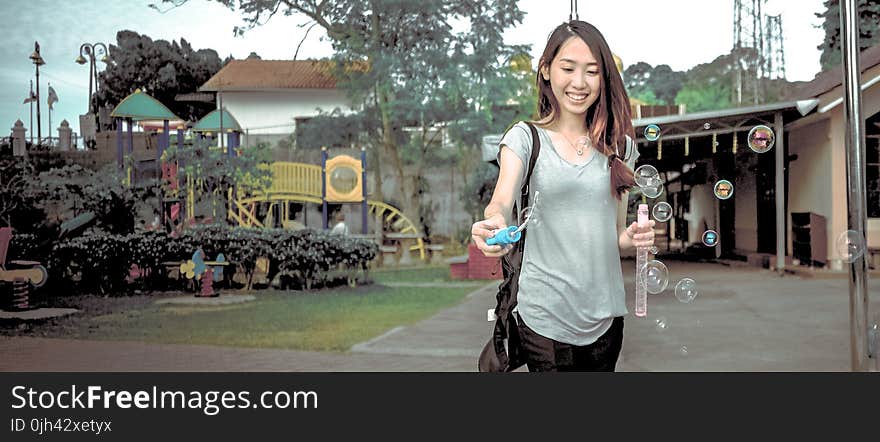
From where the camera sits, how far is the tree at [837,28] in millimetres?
4586

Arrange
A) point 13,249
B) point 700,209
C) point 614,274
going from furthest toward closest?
point 700,209, point 13,249, point 614,274

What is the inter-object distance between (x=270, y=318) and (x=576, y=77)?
3046mm

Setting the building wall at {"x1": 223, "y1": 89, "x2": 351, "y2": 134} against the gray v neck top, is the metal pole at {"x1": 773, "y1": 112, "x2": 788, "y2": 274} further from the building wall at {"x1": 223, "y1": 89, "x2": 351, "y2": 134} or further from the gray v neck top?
the gray v neck top

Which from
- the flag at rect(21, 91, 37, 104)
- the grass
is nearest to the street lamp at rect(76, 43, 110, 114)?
the flag at rect(21, 91, 37, 104)

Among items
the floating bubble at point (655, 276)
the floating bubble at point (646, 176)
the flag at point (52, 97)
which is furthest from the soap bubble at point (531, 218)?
the flag at point (52, 97)

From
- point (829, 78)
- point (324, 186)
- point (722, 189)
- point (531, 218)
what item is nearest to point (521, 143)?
point (531, 218)

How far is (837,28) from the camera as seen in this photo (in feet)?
15.2

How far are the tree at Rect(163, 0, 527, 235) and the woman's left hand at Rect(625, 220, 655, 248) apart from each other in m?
2.75

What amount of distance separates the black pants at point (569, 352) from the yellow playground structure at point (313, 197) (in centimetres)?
318
